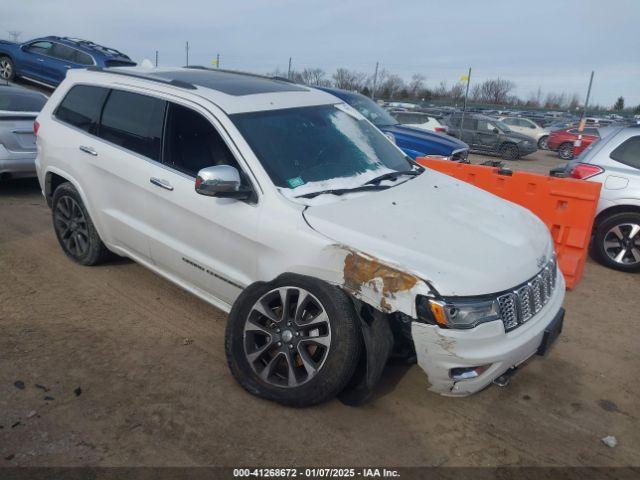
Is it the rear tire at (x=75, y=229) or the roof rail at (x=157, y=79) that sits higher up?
the roof rail at (x=157, y=79)

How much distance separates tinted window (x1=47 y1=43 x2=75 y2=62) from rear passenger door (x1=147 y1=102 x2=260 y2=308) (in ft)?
35.8

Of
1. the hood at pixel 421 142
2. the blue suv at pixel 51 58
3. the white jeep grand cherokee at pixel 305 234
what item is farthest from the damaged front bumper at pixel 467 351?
the blue suv at pixel 51 58

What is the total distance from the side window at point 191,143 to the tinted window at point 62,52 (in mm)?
10931

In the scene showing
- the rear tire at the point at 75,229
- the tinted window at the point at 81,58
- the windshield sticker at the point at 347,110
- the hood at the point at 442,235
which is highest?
the tinted window at the point at 81,58

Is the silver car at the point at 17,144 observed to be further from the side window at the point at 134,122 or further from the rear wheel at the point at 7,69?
the rear wheel at the point at 7,69

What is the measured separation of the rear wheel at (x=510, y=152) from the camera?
769 inches

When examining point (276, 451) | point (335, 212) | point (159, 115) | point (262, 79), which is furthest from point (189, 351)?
point (262, 79)

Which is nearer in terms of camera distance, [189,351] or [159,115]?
[189,351]

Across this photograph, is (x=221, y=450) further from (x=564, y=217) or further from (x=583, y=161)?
(x=583, y=161)

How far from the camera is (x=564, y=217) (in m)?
5.35

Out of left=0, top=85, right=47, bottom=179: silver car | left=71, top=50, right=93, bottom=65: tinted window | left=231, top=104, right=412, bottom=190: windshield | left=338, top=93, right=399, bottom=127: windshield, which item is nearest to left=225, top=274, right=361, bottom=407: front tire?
left=231, top=104, right=412, bottom=190: windshield

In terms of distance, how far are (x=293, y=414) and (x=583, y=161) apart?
5.18 meters

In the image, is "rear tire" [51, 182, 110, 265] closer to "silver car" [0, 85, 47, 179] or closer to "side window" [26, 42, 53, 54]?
"silver car" [0, 85, 47, 179]

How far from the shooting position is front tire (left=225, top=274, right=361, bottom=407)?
293cm
